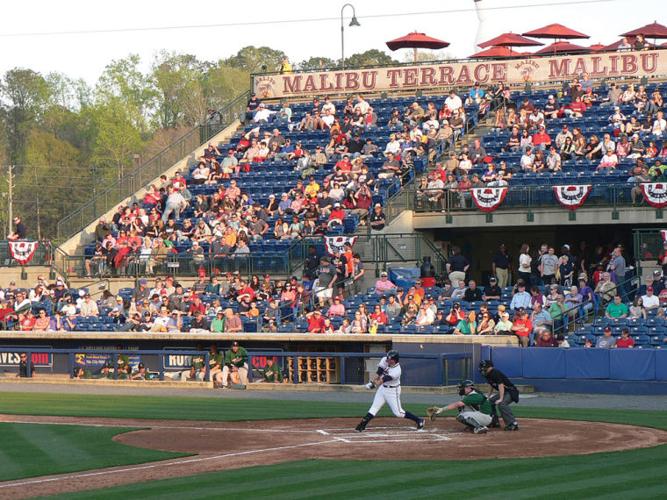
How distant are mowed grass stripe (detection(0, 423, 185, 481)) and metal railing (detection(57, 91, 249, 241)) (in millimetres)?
20791

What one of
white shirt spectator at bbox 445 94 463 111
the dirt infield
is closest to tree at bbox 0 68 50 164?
white shirt spectator at bbox 445 94 463 111

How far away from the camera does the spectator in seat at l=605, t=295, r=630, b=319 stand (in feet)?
102

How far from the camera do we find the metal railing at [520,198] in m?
35.2

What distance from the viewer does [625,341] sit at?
2944 cm

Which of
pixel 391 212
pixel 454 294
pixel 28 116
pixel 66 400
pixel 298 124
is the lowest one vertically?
pixel 66 400

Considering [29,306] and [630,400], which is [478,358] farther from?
[29,306]

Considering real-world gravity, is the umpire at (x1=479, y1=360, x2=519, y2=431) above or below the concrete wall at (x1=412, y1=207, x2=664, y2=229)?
below

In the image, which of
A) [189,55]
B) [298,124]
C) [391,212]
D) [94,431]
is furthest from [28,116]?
[94,431]

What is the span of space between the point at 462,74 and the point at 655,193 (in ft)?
44.5

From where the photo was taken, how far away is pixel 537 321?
31.0 meters

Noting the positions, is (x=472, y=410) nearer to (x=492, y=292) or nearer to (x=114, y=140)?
(x=492, y=292)

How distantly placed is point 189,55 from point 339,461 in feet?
317

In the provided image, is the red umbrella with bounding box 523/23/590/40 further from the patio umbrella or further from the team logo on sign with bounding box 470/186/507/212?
the team logo on sign with bounding box 470/186/507/212

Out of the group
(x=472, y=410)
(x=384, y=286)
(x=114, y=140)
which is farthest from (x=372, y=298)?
(x=114, y=140)
